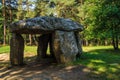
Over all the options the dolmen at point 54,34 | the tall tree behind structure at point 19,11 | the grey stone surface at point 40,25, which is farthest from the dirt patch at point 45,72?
the tall tree behind structure at point 19,11

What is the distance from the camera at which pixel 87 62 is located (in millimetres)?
15031

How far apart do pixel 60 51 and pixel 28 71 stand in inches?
90.2

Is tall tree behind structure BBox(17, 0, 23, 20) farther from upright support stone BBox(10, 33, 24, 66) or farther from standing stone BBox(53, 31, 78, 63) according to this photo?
standing stone BBox(53, 31, 78, 63)

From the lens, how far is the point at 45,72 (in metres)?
13.4

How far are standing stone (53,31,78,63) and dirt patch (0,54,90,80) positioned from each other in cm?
64

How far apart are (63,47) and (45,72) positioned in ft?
7.31

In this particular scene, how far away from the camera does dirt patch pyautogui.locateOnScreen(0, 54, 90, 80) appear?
12.4 m

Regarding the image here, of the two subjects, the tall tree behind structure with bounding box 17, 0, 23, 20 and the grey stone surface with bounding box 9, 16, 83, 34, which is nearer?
the grey stone surface with bounding box 9, 16, 83, 34

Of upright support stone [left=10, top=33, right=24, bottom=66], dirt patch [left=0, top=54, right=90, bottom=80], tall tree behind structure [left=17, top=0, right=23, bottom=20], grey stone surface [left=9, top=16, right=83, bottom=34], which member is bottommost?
dirt patch [left=0, top=54, right=90, bottom=80]

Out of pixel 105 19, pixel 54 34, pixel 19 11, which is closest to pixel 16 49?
pixel 54 34

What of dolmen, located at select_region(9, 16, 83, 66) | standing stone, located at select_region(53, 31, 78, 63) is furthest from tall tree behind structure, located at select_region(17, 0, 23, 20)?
standing stone, located at select_region(53, 31, 78, 63)

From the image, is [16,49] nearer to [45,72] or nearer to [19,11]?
[45,72]

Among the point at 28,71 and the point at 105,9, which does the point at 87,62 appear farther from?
the point at 105,9

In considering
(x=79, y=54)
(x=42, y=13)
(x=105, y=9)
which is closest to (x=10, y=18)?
(x=42, y=13)
